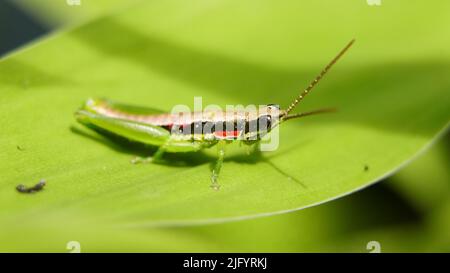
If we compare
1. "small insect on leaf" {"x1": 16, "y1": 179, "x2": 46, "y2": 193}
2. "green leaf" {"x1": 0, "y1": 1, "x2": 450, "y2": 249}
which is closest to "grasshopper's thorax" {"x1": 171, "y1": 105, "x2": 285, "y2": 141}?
"green leaf" {"x1": 0, "y1": 1, "x2": 450, "y2": 249}

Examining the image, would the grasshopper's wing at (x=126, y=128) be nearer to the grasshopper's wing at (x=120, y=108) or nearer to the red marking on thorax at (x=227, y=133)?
the grasshopper's wing at (x=120, y=108)

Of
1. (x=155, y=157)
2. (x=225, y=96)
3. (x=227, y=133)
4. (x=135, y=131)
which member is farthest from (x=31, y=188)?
(x=225, y=96)

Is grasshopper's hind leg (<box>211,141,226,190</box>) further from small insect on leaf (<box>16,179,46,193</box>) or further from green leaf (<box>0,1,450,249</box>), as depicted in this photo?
small insect on leaf (<box>16,179,46,193</box>)

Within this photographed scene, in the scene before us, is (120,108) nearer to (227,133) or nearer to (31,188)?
(227,133)

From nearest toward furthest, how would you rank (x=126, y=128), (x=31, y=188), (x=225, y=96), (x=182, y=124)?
1. (x=31, y=188)
2. (x=126, y=128)
3. (x=182, y=124)
4. (x=225, y=96)

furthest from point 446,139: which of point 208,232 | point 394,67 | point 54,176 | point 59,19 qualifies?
point 59,19

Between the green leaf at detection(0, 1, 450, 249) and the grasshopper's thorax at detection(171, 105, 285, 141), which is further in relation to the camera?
the grasshopper's thorax at detection(171, 105, 285, 141)
